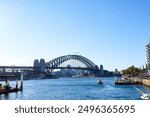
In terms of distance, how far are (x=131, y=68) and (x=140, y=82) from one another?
47.4 metres

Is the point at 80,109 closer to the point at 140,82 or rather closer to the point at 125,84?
the point at 140,82

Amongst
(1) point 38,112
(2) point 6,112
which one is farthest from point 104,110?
(2) point 6,112

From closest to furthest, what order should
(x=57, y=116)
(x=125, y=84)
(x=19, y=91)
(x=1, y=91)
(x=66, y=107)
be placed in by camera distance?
(x=57, y=116), (x=66, y=107), (x=1, y=91), (x=19, y=91), (x=125, y=84)

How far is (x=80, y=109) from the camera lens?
17266mm

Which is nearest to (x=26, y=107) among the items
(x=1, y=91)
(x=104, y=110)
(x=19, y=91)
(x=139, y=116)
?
(x=104, y=110)

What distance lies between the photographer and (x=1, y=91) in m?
61.6

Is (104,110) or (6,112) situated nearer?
(104,110)

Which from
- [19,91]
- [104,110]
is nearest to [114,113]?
[104,110]

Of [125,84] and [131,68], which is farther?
[131,68]

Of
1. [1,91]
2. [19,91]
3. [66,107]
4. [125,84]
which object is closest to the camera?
[66,107]

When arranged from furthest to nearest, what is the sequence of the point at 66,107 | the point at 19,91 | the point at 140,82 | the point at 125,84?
the point at 125,84 < the point at 140,82 < the point at 19,91 < the point at 66,107

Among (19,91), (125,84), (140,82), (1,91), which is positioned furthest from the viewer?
(125,84)

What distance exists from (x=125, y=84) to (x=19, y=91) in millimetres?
42333

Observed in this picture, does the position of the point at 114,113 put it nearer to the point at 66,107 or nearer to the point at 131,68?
the point at 66,107
